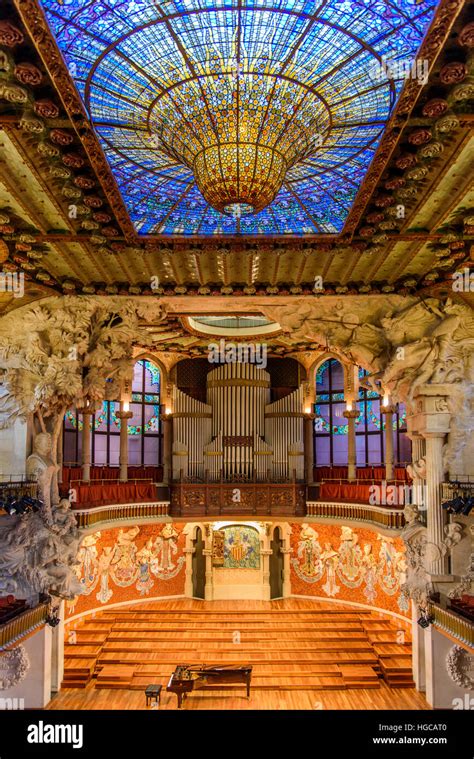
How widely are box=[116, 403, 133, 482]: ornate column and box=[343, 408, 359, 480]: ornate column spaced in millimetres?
8188

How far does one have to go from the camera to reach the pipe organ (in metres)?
23.4

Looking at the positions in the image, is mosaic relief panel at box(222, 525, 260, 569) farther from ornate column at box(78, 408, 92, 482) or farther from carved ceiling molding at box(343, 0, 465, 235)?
carved ceiling molding at box(343, 0, 465, 235)

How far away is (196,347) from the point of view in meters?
24.1

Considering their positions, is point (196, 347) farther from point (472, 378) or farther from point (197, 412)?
point (472, 378)

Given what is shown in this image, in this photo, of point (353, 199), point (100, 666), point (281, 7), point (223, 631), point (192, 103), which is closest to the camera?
point (281, 7)

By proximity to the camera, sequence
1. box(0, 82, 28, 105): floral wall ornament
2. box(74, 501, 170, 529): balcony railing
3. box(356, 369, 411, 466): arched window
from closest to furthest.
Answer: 1. box(0, 82, 28, 105): floral wall ornament
2. box(74, 501, 170, 529): balcony railing
3. box(356, 369, 411, 466): arched window

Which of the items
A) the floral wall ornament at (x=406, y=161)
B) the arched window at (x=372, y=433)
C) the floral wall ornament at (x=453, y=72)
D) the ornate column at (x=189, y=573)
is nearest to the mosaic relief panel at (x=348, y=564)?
the arched window at (x=372, y=433)

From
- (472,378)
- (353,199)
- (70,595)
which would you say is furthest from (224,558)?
(353,199)

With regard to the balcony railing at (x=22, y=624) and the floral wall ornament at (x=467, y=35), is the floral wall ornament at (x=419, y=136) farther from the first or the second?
the balcony railing at (x=22, y=624)

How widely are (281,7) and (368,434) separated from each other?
18.8 m

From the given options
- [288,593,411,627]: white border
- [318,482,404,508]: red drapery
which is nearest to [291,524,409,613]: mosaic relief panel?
[288,593,411,627]: white border

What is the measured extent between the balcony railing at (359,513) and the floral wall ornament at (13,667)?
10443 millimetres

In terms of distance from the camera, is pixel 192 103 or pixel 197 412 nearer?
pixel 192 103

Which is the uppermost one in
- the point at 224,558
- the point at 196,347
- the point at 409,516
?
the point at 196,347
